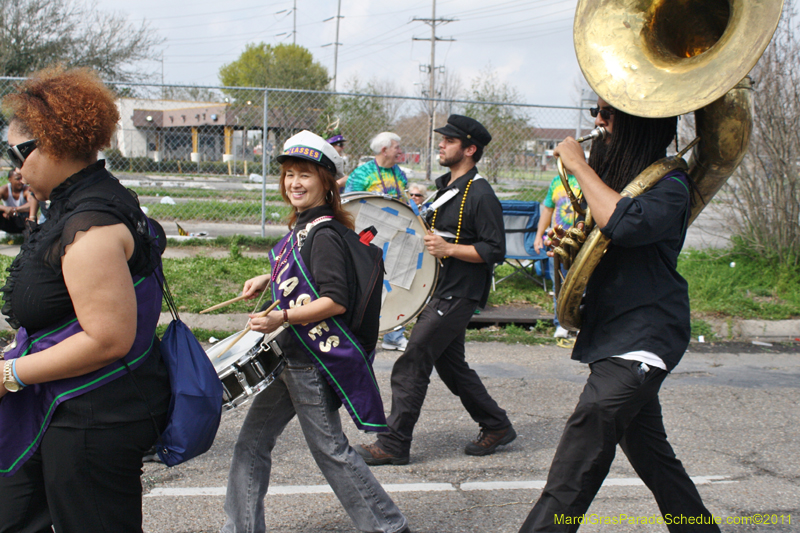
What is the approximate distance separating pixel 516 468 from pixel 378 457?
78 centimetres

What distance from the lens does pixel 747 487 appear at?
355 centimetres

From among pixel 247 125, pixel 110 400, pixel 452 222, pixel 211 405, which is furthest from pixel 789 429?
pixel 247 125

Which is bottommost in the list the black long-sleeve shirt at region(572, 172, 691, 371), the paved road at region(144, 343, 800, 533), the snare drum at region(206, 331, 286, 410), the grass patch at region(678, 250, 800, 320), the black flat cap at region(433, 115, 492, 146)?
the paved road at region(144, 343, 800, 533)

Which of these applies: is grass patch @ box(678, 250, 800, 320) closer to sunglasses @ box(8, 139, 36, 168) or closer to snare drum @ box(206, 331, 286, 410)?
snare drum @ box(206, 331, 286, 410)

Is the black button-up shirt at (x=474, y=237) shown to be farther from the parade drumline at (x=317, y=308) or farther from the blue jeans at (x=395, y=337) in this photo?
the blue jeans at (x=395, y=337)

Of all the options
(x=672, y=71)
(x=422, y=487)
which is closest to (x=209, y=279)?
(x=422, y=487)

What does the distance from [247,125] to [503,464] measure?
23.1 ft

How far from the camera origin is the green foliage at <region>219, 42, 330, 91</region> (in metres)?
38.6

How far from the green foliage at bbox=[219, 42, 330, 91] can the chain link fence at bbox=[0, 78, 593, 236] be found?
26.7 meters

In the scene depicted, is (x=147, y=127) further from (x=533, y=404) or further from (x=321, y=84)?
(x=321, y=84)

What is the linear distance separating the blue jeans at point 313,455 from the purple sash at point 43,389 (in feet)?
2.59

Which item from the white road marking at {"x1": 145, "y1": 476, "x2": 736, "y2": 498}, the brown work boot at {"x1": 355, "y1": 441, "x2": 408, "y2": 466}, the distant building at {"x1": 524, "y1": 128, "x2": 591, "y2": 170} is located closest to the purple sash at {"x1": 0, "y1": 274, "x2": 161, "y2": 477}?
the white road marking at {"x1": 145, "y1": 476, "x2": 736, "y2": 498}

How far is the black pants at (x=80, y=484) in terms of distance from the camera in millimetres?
1904

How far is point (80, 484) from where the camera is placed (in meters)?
1.91
